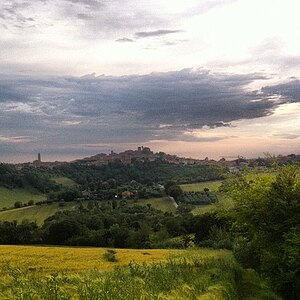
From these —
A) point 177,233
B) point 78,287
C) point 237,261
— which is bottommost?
point 177,233

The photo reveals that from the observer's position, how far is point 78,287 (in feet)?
43.6

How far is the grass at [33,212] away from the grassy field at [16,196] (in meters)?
12.9

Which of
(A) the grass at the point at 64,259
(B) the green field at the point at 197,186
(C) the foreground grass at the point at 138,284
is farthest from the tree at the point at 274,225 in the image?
Answer: (B) the green field at the point at 197,186

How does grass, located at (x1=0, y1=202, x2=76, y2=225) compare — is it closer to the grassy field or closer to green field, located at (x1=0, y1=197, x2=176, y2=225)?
green field, located at (x1=0, y1=197, x2=176, y2=225)

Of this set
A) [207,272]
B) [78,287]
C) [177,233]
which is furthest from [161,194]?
[78,287]

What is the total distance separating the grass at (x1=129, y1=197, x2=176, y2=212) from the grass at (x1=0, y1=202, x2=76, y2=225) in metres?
16.3

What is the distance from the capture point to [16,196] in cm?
13012

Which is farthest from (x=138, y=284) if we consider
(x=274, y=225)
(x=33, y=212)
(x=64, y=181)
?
(x=64, y=181)

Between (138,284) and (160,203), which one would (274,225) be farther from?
(160,203)

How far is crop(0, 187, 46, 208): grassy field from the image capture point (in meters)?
123

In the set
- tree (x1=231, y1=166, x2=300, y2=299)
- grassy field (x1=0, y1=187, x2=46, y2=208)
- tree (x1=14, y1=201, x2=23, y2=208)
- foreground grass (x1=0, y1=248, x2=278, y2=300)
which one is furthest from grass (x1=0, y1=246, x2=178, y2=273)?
grassy field (x1=0, y1=187, x2=46, y2=208)

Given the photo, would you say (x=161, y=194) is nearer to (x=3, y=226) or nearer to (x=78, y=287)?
(x=3, y=226)

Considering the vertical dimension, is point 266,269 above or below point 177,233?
above

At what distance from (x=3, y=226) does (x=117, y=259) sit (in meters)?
36.8
